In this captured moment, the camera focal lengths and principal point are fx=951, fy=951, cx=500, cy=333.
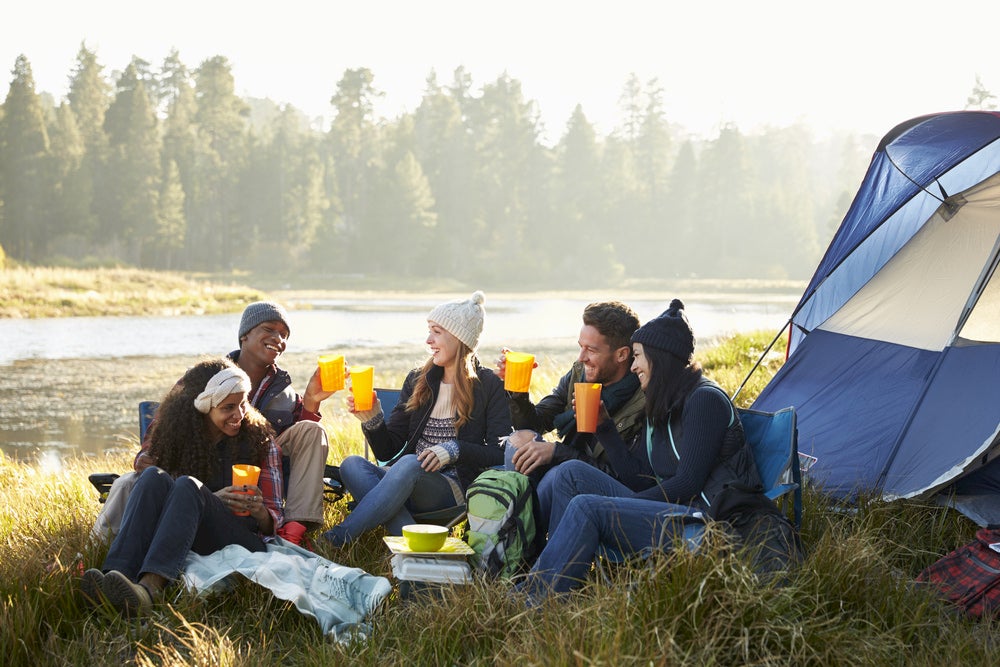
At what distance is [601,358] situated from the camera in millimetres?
3225

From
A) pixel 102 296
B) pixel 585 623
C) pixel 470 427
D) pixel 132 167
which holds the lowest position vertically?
pixel 102 296

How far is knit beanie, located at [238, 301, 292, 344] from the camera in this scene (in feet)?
11.7

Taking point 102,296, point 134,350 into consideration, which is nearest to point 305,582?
point 134,350

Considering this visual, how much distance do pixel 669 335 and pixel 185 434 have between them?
155 centimetres

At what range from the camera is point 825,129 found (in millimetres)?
86875

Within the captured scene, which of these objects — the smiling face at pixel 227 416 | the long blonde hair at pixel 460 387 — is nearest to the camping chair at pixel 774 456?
the long blonde hair at pixel 460 387

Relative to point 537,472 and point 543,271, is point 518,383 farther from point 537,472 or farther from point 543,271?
point 543,271

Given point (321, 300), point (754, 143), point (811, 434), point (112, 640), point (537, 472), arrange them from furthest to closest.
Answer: point (754, 143), point (321, 300), point (811, 434), point (537, 472), point (112, 640)

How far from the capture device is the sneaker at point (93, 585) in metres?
2.56

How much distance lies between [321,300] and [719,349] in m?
27.4

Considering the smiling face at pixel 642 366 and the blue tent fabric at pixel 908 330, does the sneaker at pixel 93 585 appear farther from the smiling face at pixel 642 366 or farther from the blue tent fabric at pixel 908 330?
the blue tent fabric at pixel 908 330

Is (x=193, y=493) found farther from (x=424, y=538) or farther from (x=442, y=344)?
(x=442, y=344)

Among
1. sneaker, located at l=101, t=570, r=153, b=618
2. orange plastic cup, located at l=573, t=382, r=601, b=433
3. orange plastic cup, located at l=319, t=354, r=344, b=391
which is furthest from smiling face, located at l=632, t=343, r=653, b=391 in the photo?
sneaker, located at l=101, t=570, r=153, b=618

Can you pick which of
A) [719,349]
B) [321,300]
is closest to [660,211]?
[321,300]
